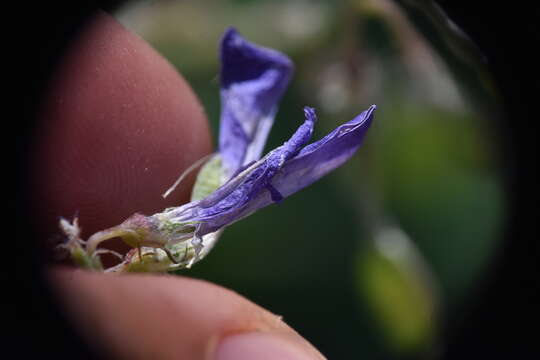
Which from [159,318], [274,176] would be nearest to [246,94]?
[274,176]

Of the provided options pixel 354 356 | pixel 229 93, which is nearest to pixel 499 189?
pixel 354 356

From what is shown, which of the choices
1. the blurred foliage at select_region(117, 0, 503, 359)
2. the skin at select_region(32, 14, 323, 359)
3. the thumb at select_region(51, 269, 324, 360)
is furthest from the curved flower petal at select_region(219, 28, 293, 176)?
the blurred foliage at select_region(117, 0, 503, 359)

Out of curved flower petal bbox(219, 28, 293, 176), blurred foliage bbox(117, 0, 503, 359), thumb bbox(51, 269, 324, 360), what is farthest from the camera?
blurred foliage bbox(117, 0, 503, 359)

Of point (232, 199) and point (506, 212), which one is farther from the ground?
point (232, 199)

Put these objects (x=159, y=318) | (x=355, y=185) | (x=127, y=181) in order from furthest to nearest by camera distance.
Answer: (x=355, y=185) < (x=127, y=181) < (x=159, y=318)

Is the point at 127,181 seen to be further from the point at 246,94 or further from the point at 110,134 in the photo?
the point at 246,94

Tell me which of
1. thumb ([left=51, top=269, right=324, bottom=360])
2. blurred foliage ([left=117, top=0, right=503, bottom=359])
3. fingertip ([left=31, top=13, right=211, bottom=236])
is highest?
fingertip ([left=31, top=13, right=211, bottom=236])

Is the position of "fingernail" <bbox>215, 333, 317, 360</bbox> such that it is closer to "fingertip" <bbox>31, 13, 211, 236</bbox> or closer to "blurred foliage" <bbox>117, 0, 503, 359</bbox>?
"fingertip" <bbox>31, 13, 211, 236</bbox>

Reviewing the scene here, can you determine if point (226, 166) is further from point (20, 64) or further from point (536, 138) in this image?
point (536, 138)
